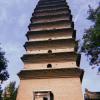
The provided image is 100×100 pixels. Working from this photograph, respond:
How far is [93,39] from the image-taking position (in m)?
15.4

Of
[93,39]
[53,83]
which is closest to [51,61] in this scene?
[53,83]

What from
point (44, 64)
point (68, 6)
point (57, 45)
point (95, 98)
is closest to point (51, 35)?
point (57, 45)

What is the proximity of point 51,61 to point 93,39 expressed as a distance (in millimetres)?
7261

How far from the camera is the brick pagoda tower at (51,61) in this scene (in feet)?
67.1

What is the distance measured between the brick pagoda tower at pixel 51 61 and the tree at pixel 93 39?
4741mm

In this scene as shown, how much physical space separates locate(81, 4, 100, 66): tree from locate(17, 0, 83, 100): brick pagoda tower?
15.6 feet

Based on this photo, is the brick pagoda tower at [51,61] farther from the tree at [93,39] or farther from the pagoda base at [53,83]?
the tree at [93,39]

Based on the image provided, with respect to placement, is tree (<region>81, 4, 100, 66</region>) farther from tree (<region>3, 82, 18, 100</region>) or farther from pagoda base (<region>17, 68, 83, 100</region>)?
tree (<region>3, 82, 18, 100</region>)

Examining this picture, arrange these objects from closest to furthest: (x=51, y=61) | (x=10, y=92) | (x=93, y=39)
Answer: (x=93, y=39) → (x=51, y=61) → (x=10, y=92)

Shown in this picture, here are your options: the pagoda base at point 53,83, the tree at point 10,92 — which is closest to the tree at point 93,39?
the pagoda base at point 53,83

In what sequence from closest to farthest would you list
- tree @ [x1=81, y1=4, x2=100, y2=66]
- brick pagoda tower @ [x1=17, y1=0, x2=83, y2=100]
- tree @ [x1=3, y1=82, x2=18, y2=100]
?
tree @ [x1=81, y1=4, x2=100, y2=66], brick pagoda tower @ [x1=17, y1=0, x2=83, y2=100], tree @ [x1=3, y1=82, x2=18, y2=100]

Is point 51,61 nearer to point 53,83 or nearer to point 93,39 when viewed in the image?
point 53,83

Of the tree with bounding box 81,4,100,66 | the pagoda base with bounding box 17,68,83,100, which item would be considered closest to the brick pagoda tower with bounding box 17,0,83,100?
the pagoda base with bounding box 17,68,83,100

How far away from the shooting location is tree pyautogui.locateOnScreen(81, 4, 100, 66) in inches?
599
